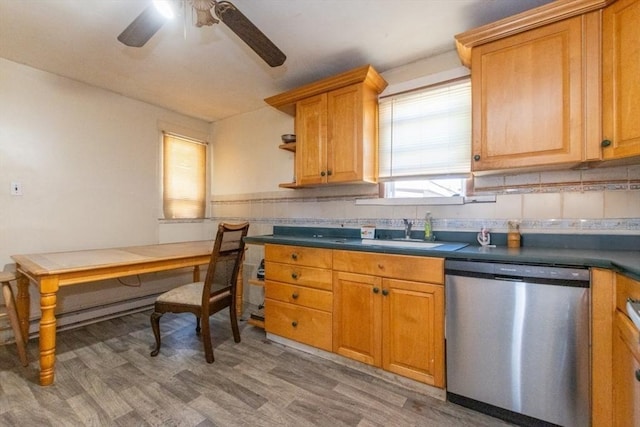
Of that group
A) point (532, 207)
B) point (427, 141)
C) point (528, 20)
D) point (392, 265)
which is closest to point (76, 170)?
point (392, 265)

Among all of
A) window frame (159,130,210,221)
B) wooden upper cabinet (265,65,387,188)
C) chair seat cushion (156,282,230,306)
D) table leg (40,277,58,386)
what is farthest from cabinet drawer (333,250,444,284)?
window frame (159,130,210,221)

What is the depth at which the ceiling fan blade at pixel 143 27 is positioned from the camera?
1.39 m

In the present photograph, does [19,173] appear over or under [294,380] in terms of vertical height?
over

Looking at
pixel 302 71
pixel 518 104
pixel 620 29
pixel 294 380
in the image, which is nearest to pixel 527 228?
pixel 518 104

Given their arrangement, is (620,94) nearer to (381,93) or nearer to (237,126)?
(381,93)

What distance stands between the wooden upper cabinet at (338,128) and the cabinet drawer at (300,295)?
913 millimetres

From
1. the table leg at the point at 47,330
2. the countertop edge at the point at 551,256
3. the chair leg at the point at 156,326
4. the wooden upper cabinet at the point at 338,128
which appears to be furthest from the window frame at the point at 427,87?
the table leg at the point at 47,330

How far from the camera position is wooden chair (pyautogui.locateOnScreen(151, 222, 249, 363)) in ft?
6.75

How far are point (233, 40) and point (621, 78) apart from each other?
2275 mm

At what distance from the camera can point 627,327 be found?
3.66ft

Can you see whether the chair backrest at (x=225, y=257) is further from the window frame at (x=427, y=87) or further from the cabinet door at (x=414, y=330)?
the window frame at (x=427, y=87)

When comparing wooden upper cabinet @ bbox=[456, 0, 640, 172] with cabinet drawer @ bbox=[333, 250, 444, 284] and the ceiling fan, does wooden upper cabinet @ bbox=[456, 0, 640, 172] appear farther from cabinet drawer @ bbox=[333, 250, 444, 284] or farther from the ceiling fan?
the ceiling fan

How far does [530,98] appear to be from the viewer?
1617mm

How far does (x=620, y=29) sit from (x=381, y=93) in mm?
1425
